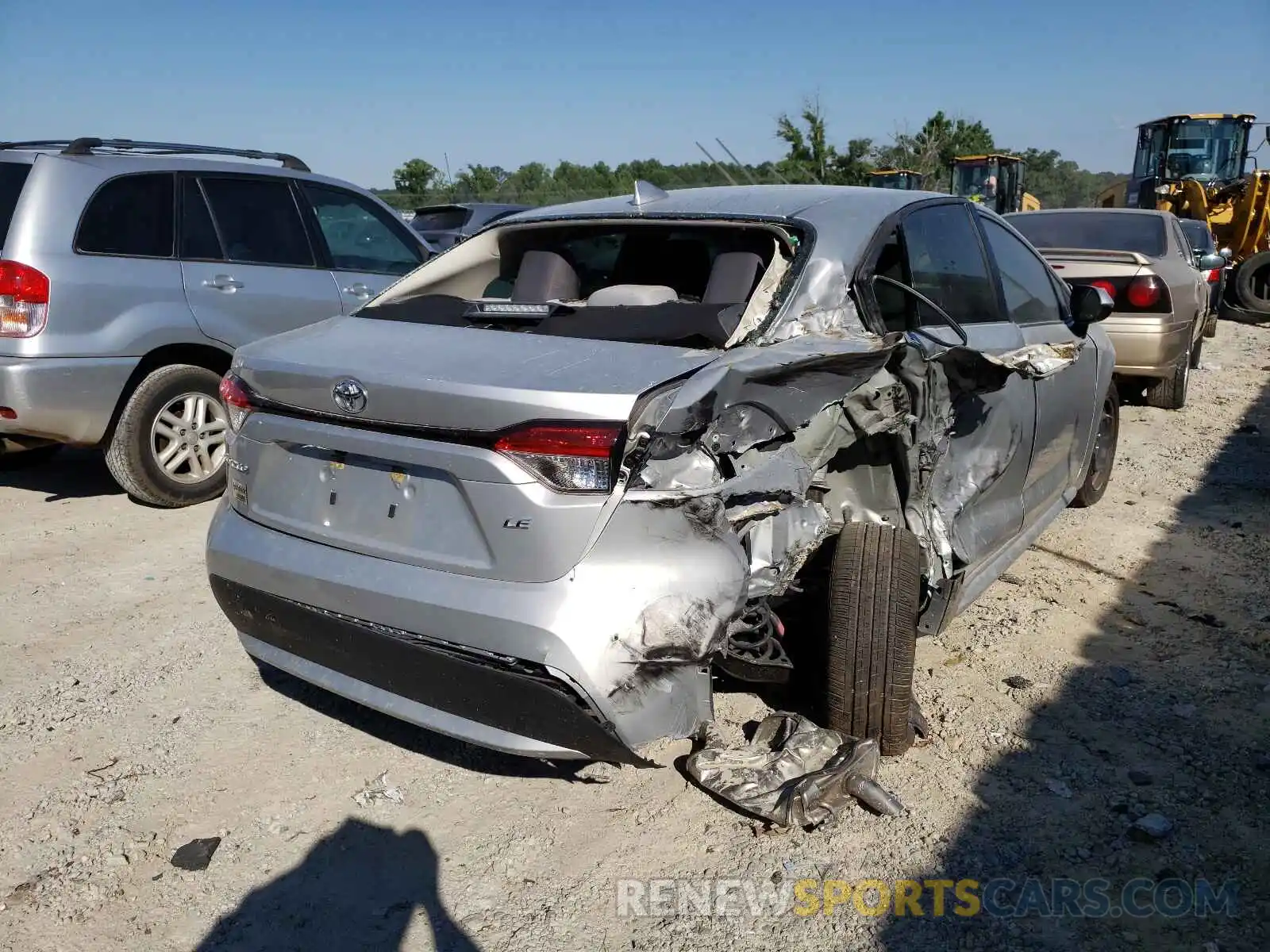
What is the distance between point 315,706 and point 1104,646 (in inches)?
116

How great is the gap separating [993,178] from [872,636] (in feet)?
75.9

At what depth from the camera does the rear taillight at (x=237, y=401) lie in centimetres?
283

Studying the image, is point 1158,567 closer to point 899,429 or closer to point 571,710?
point 899,429

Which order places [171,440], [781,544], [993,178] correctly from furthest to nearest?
[993,178], [171,440], [781,544]

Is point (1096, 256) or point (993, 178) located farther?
point (993, 178)

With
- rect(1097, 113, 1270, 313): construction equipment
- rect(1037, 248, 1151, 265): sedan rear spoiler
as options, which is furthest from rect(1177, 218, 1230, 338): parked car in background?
rect(1037, 248, 1151, 265): sedan rear spoiler

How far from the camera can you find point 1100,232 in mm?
8328

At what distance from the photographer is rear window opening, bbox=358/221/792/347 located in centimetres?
280

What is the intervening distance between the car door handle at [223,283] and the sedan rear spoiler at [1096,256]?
5544mm

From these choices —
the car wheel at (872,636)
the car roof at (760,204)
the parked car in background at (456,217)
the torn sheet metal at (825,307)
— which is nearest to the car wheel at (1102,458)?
the car roof at (760,204)

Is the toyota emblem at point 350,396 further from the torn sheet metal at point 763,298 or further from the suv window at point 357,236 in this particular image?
the suv window at point 357,236

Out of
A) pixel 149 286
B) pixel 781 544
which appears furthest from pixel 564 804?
pixel 149 286

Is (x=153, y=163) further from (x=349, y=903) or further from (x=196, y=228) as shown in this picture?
(x=349, y=903)

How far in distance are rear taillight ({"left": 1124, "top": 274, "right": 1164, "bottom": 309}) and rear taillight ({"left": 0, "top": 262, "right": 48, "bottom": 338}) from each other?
684 centimetres
